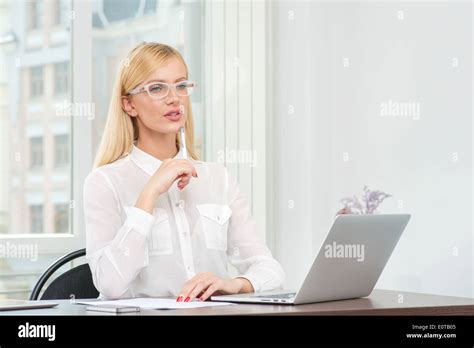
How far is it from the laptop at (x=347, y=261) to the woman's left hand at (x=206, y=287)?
3cm

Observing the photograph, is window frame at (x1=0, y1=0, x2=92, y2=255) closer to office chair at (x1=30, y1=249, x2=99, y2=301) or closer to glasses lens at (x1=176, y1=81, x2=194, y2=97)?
office chair at (x1=30, y1=249, x2=99, y2=301)

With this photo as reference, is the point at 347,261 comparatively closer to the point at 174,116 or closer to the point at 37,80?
the point at 174,116

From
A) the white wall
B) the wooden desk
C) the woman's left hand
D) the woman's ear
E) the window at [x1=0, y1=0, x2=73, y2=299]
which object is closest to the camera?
the wooden desk

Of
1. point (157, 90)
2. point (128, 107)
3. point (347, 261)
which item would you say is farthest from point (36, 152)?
point (347, 261)

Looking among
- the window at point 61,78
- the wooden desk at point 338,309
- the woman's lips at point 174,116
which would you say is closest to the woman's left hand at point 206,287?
the wooden desk at point 338,309

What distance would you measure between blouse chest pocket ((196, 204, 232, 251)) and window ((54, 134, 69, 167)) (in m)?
0.98

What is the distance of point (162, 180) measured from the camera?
6.67 ft

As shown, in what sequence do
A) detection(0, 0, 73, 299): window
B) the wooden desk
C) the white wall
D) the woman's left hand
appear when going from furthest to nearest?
1. detection(0, 0, 73, 299): window
2. the white wall
3. the woman's left hand
4. the wooden desk

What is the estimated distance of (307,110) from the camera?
338 centimetres

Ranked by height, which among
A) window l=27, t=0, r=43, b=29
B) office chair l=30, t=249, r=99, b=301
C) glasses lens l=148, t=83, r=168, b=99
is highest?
window l=27, t=0, r=43, b=29

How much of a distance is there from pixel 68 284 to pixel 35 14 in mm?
1237

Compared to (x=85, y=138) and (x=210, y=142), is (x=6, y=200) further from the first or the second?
(x=210, y=142)

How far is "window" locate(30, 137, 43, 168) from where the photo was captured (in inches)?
121

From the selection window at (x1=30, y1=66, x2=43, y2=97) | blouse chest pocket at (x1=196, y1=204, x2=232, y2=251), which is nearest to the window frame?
window at (x1=30, y1=66, x2=43, y2=97)
